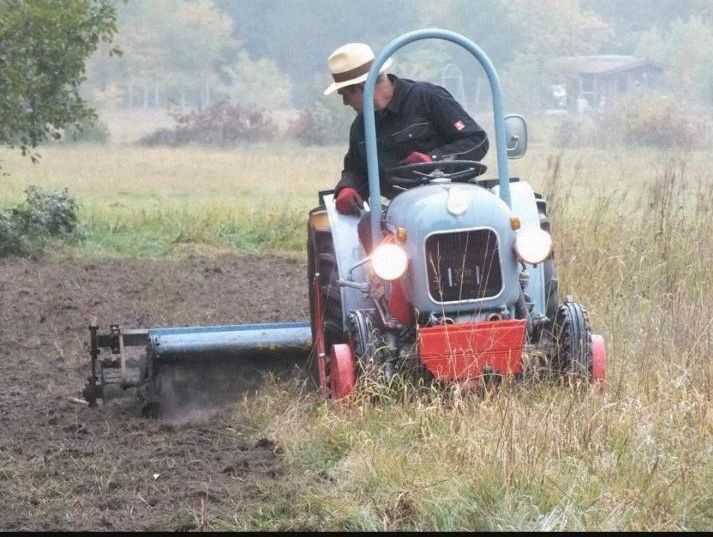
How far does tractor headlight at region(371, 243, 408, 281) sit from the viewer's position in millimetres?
6359

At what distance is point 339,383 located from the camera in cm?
655

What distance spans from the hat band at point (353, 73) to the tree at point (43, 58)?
754 cm

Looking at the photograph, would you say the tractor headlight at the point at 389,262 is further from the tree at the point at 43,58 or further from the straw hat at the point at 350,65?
the tree at the point at 43,58

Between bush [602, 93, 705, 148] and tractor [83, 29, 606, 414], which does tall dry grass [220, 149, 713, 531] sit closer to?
tractor [83, 29, 606, 414]

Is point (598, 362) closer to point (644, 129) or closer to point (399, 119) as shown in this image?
point (399, 119)

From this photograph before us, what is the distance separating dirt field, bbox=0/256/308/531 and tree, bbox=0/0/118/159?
113 inches

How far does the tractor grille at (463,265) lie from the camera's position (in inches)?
255

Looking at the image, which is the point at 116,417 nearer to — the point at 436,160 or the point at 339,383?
the point at 339,383

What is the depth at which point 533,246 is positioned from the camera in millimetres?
6414

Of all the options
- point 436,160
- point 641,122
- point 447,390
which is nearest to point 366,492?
A: point 447,390

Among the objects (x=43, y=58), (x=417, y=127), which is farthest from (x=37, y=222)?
(x=417, y=127)

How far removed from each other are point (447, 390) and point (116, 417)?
71.5 inches

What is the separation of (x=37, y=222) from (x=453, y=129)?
892 centimetres

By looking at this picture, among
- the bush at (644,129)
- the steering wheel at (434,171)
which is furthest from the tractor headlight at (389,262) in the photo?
the bush at (644,129)
